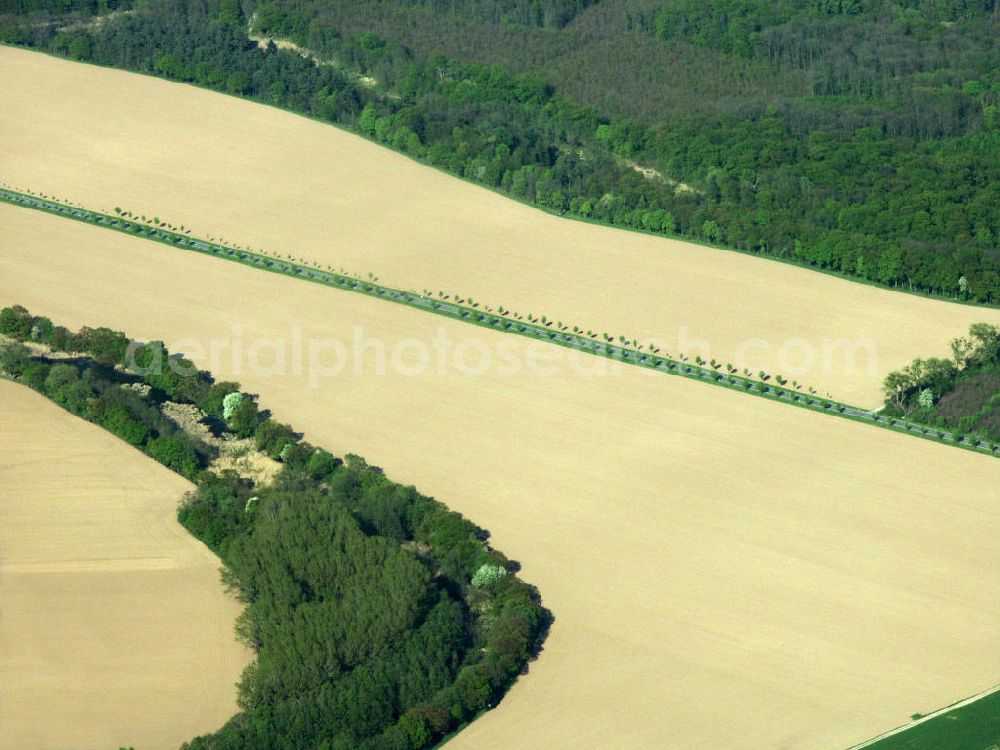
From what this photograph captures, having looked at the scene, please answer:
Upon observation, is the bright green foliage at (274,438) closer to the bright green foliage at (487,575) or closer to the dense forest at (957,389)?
the bright green foliage at (487,575)

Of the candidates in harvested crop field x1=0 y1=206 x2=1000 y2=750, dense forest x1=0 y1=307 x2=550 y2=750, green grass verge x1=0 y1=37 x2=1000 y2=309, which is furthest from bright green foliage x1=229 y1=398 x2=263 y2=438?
green grass verge x1=0 y1=37 x2=1000 y2=309

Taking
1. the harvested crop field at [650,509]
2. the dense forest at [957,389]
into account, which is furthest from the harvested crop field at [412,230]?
the harvested crop field at [650,509]

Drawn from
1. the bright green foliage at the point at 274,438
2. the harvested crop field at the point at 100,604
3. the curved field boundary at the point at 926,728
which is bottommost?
the harvested crop field at the point at 100,604

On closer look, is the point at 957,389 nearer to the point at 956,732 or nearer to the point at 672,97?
the point at 956,732

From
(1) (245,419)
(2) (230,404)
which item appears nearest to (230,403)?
(2) (230,404)

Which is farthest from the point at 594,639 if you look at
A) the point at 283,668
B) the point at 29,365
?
the point at 29,365

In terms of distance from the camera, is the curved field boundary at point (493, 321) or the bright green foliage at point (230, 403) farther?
the bright green foliage at point (230, 403)
